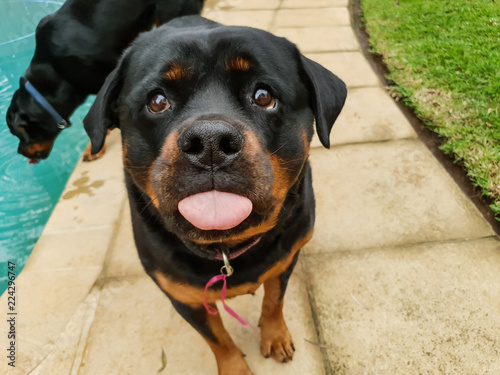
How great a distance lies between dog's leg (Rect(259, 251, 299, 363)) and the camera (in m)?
1.76

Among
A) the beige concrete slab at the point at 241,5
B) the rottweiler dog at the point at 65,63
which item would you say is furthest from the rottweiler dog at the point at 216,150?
the beige concrete slab at the point at 241,5

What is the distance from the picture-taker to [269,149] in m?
1.30

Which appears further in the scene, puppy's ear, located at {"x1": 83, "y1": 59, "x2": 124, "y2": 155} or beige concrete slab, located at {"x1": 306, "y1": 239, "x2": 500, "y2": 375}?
beige concrete slab, located at {"x1": 306, "y1": 239, "x2": 500, "y2": 375}

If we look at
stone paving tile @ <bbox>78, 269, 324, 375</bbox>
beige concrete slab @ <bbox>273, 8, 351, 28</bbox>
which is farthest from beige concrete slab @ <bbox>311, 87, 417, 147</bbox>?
beige concrete slab @ <bbox>273, 8, 351, 28</bbox>

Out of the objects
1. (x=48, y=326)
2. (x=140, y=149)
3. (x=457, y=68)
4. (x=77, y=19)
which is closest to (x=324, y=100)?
(x=140, y=149)

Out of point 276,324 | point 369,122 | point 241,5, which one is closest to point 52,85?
point 276,324

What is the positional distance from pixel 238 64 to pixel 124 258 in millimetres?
1575

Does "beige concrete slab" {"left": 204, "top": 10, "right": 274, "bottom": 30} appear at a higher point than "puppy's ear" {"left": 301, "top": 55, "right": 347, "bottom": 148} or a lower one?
lower

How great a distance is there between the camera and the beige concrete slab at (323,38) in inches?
172

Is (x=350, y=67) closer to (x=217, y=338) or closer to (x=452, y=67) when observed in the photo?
(x=452, y=67)

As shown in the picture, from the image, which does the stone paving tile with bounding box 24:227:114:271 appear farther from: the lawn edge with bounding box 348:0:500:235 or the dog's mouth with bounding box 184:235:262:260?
the lawn edge with bounding box 348:0:500:235

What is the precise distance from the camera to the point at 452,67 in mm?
3625

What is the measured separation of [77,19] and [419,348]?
342 cm

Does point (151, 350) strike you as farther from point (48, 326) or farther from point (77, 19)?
point (77, 19)
